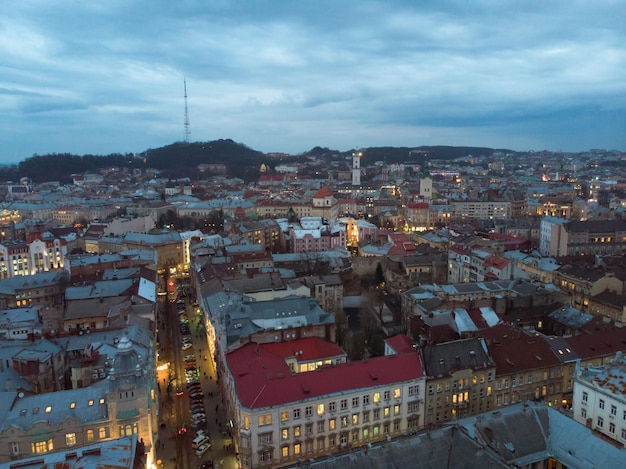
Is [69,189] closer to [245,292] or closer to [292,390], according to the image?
[245,292]

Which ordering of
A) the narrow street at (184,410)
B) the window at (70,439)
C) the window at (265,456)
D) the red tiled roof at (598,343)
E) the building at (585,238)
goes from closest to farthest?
the window at (70,439)
the window at (265,456)
the narrow street at (184,410)
the red tiled roof at (598,343)
the building at (585,238)

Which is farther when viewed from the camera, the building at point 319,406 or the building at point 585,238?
the building at point 585,238

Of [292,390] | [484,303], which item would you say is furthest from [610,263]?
[292,390]

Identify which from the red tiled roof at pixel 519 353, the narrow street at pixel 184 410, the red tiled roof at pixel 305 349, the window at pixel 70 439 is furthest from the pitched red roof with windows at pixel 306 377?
the window at pixel 70 439

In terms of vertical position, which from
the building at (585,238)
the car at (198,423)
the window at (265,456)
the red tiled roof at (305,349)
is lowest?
the car at (198,423)

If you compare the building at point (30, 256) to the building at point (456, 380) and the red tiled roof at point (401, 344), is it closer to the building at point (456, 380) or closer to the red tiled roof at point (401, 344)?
the red tiled roof at point (401, 344)

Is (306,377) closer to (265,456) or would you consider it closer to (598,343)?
(265,456)

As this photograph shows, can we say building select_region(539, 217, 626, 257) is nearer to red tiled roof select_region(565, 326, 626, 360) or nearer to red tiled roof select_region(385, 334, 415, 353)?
red tiled roof select_region(565, 326, 626, 360)
